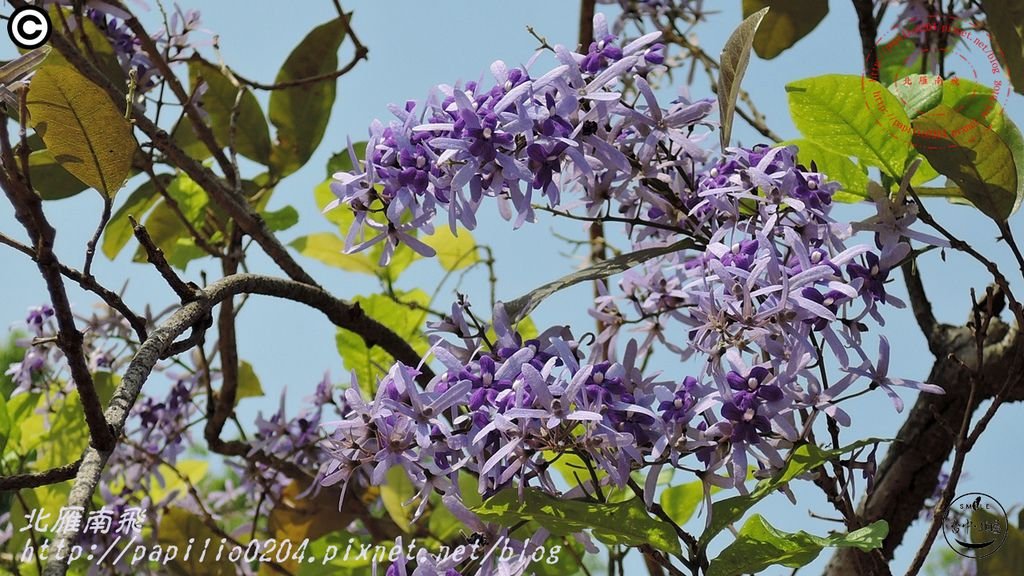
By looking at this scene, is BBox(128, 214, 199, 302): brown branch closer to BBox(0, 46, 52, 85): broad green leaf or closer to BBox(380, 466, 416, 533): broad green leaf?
BBox(0, 46, 52, 85): broad green leaf

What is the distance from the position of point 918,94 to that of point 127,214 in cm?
82

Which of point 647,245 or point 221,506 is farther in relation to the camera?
point 221,506

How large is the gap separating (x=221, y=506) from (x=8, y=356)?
474 millimetres

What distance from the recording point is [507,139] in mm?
621

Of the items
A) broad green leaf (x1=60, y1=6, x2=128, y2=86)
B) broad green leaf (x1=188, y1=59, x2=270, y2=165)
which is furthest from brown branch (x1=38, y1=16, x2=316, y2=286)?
broad green leaf (x1=188, y1=59, x2=270, y2=165)

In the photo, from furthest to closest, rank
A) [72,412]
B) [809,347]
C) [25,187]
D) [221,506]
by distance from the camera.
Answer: [221,506] < [72,412] < [809,347] < [25,187]

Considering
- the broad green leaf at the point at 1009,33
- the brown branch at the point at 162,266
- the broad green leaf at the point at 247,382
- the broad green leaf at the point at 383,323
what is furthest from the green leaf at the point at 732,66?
the broad green leaf at the point at 247,382

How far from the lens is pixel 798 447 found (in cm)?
64

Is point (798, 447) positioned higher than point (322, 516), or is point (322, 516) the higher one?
point (322, 516)

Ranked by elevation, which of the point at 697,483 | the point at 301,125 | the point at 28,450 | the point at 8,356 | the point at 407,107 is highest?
the point at 8,356

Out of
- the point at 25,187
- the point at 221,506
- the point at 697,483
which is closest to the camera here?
the point at 25,187

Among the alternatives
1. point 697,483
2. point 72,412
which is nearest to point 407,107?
point 697,483

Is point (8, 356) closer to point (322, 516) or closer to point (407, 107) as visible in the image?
point (322, 516)

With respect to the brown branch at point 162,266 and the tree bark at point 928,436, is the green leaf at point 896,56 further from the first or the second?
the brown branch at point 162,266
